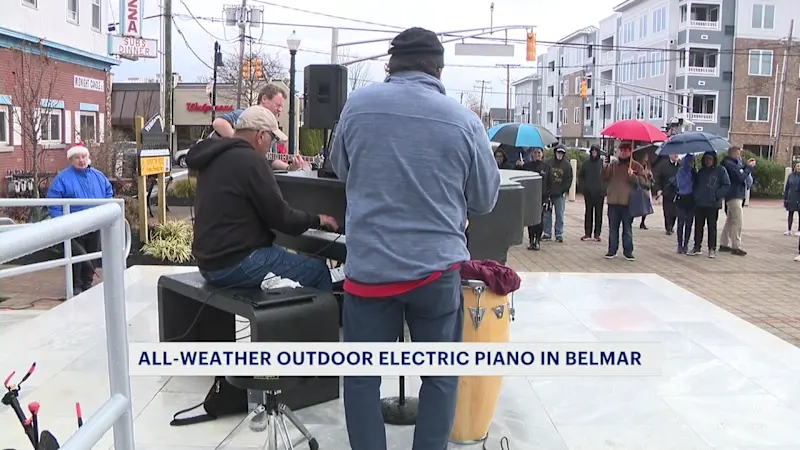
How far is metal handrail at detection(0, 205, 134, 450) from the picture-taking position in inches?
69.4

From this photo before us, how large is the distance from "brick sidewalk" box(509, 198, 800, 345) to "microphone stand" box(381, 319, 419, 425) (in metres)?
4.06

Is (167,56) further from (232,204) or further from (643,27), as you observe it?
(643,27)

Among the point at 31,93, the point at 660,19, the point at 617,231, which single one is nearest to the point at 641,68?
the point at 660,19

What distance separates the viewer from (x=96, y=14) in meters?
21.7

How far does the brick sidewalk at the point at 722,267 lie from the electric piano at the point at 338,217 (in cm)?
310

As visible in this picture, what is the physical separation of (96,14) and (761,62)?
39.9 metres

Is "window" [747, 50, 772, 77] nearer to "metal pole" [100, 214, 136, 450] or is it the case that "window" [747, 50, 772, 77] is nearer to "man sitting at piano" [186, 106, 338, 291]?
"man sitting at piano" [186, 106, 338, 291]

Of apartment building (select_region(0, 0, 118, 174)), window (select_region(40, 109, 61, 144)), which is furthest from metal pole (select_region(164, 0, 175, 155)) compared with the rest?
window (select_region(40, 109, 61, 144))

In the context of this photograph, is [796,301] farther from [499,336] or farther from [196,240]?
[196,240]

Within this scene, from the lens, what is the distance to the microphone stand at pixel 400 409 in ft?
13.3

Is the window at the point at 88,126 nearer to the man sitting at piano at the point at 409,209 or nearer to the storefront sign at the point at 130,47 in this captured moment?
the storefront sign at the point at 130,47

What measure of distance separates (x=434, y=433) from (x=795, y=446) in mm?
2157

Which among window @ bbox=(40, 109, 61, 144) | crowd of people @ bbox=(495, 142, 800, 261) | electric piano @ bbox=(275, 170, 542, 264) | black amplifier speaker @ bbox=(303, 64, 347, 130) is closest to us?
electric piano @ bbox=(275, 170, 542, 264)

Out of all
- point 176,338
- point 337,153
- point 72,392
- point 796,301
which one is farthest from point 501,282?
point 796,301
